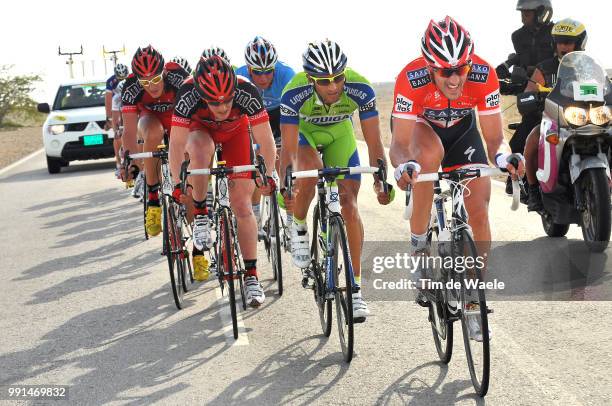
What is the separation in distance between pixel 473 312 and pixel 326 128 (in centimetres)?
272

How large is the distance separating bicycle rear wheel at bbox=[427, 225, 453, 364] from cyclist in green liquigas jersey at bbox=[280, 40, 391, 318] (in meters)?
0.52

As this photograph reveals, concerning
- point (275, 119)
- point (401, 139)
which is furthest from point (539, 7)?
point (401, 139)

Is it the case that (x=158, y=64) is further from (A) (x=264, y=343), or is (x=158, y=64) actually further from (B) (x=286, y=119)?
(A) (x=264, y=343)

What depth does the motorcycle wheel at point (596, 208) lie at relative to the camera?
865 cm

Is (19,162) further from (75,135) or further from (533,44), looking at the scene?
(533,44)

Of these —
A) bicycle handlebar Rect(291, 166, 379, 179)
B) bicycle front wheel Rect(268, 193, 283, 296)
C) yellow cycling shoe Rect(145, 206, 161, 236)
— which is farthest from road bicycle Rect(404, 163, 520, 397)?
yellow cycling shoe Rect(145, 206, 161, 236)

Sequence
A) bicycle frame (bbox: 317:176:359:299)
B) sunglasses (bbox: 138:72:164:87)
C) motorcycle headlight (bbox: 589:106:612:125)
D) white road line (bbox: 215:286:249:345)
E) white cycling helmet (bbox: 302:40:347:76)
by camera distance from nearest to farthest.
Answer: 1. bicycle frame (bbox: 317:176:359:299)
2. white cycling helmet (bbox: 302:40:347:76)
3. white road line (bbox: 215:286:249:345)
4. motorcycle headlight (bbox: 589:106:612:125)
5. sunglasses (bbox: 138:72:164:87)

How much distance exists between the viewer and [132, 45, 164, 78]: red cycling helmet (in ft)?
33.6

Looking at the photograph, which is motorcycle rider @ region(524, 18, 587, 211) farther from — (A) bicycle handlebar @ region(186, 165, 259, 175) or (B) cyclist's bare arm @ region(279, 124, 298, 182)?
(A) bicycle handlebar @ region(186, 165, 259, 175)

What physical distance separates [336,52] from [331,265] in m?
1.46

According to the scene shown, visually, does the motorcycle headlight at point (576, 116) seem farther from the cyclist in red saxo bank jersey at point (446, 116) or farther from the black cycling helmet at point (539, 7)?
the black cycling helmet at point (539, 7)

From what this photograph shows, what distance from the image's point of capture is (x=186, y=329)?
775 cm

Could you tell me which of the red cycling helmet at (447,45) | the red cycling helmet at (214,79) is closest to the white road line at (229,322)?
the red cycling helmet at (214,79)

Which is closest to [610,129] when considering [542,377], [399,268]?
[399,268]
